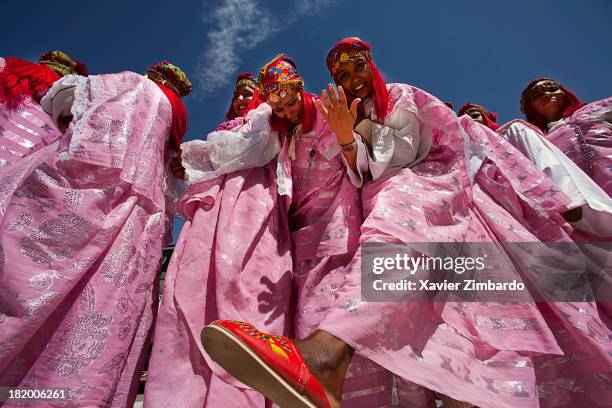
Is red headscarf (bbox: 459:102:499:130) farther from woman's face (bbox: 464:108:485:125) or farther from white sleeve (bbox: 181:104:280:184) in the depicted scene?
white sleeve (bbox: 181:104:280:184)

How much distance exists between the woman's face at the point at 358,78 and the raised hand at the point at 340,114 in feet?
1.14

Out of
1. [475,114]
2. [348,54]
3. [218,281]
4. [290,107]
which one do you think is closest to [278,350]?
[218,281]

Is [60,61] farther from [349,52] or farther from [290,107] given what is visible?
[349,52]

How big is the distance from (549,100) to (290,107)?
7.67ft

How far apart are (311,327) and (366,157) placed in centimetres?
92

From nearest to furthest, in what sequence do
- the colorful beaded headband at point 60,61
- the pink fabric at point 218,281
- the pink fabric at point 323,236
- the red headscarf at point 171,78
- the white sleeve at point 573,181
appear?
the pink fabric at point 218,281
the pink fabric at point 323,236
the white sleeve at point 573,181
the red headscarf at point 171,78
the colorful beaded headband at point 60,61

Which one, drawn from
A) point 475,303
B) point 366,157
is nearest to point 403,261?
point 475,303

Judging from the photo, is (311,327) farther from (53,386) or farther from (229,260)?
(53,386)

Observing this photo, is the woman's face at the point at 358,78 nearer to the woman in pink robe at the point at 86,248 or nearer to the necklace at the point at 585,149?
the woman in pink robe at the point at 86,248

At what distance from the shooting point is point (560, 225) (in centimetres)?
191

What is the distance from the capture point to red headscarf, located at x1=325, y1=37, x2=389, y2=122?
2.12 metres

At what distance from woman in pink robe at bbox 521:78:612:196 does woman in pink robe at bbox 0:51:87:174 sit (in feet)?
11.2

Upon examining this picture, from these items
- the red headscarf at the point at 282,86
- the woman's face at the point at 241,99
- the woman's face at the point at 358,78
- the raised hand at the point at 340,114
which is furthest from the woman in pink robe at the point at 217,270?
the woman's face at the point at 241,99

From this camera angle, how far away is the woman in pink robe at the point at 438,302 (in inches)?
49.4
